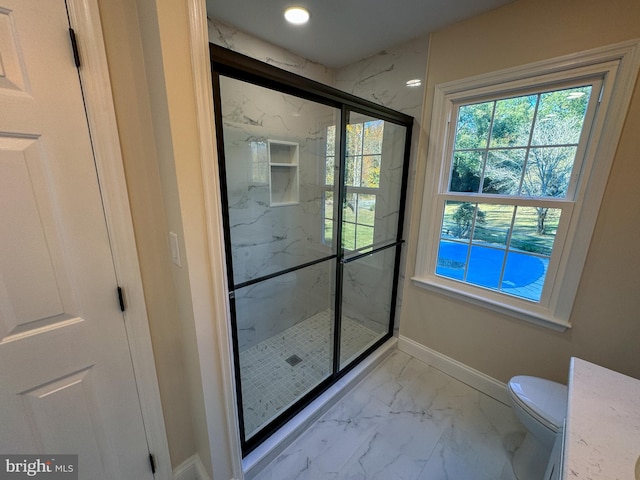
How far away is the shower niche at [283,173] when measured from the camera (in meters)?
2.09

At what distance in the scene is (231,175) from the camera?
176cm

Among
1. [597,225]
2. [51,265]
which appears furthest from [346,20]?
[51,265]

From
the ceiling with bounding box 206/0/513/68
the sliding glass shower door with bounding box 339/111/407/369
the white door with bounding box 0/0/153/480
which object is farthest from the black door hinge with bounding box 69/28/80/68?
the sliding glass shower door with bounding box 339/111/407/369

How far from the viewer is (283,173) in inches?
85.4

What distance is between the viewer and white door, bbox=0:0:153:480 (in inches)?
27.3

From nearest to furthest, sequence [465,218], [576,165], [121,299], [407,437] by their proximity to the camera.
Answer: [121,299] < [576,165] < [407,437] < [465,218]

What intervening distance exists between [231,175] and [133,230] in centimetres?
94

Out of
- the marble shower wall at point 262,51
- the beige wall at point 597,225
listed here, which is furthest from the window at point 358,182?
the marble shower wall at point 262,51

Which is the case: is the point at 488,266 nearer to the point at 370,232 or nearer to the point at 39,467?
the point at 370,232

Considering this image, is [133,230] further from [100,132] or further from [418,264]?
[418,264]

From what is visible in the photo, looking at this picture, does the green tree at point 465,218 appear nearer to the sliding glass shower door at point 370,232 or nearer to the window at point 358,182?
the sliding glass shower door at point 370,232

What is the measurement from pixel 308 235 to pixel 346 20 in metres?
1.49

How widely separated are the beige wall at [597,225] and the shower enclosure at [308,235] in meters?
0.57

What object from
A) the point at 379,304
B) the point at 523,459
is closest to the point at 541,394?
the point at 523,459
